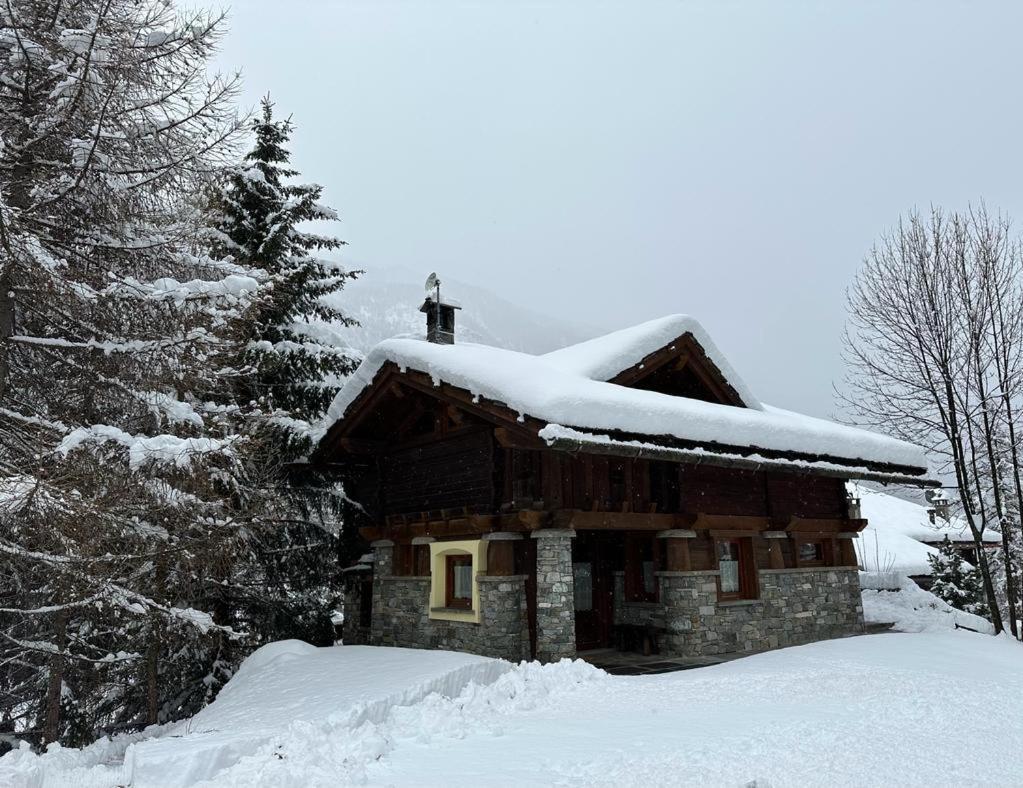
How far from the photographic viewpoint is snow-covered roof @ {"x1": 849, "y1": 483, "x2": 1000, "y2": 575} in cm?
3152

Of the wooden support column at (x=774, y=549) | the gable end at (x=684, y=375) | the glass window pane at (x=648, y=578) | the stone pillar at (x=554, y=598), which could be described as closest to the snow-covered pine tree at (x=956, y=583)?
the wooden support column at (x=774, y=549)

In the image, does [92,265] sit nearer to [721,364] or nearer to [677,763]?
[677,763]

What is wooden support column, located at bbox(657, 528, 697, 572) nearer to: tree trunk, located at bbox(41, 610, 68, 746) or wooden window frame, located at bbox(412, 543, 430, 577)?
wooden window frame, located at bbox(412, 543, 430, 577)

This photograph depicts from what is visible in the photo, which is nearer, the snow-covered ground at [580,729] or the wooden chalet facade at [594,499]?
the snow-covered ground at [580,729]

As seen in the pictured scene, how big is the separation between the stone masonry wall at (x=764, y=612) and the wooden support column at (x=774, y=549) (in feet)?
0.47

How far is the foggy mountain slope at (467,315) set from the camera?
13975cm

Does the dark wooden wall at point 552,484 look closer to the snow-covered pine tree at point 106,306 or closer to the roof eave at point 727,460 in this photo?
the roof eave at point 727,460

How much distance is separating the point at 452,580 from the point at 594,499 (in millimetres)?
2973

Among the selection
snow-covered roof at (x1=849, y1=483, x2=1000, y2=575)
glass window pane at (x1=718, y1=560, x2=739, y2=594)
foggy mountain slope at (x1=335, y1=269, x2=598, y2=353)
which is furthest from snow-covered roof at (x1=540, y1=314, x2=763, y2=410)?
foggy mountain slope at (x1=335, y1=269, x2=598, y2=353)

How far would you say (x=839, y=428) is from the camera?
13.6 m

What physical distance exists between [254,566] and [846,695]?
9.85 metres

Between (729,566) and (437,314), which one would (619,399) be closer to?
(729,566)

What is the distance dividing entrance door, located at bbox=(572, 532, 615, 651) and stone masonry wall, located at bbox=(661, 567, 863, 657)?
1.68 m

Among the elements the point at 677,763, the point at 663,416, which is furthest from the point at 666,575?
the point at 677,763
